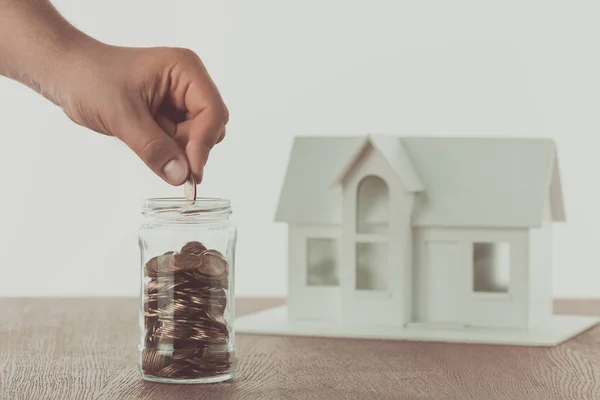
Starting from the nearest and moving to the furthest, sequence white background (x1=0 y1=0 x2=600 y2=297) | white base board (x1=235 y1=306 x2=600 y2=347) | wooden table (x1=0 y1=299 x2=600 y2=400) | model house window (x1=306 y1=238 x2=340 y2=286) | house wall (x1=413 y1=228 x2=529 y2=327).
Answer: wooden table (x1=0 y1=299 x2=600 y2=400), white base board (x1=235 y1=306 x2=600 y2=347), house wall (x1=413 y1=228 x2=529 y2=327), model house window (x1=306 y1=238 x2=340 y2=286), white background (x1=0 y1=0 x2=600 y2=297)

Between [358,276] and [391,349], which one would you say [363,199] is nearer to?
[358,276]

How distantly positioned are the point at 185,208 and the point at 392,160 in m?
0.56

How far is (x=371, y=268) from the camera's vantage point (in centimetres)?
183

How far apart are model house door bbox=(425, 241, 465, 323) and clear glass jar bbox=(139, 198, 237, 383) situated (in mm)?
544

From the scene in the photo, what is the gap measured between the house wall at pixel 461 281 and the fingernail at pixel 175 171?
0.64 meters

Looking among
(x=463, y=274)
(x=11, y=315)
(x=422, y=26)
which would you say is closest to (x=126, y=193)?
(x=422, y=26)

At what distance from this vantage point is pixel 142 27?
4035mm

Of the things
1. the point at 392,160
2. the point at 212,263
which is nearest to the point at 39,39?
the point at 212,263

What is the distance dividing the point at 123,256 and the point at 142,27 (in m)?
0.87

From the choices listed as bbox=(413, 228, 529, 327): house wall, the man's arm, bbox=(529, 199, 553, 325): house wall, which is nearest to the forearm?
the man's arm

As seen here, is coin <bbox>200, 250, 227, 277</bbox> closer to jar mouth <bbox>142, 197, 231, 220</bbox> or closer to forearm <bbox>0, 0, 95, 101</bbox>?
jar mouth <bbox>142, 197, 231, 220</bbox>

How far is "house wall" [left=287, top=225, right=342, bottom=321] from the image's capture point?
6.08 ft

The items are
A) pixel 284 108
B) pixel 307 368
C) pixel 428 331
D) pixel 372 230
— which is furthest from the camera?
pixel 284 108

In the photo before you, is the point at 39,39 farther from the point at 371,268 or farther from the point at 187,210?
the point at 371,268
